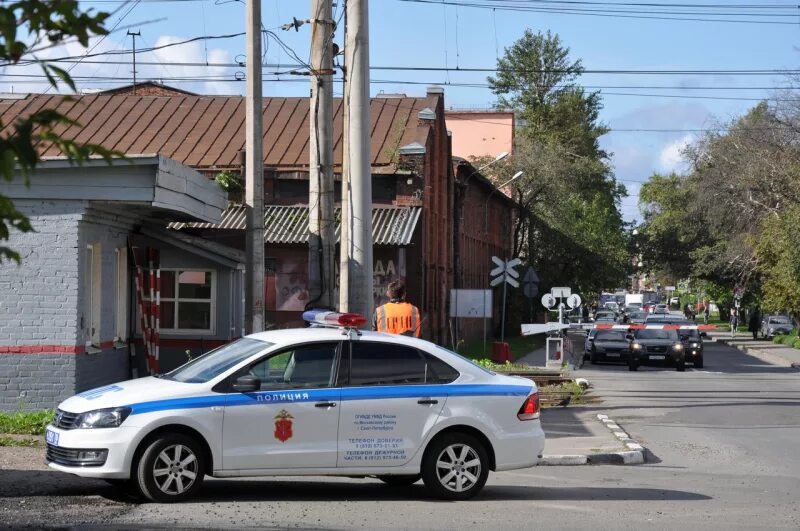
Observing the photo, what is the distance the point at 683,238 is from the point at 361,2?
198ft

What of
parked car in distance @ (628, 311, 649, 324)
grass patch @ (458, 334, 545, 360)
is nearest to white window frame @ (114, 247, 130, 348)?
grass patch @ (458, 334, 545, 360)

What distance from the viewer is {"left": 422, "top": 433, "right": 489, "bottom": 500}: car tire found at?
1019cm

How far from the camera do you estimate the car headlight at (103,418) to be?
9398 millimetres

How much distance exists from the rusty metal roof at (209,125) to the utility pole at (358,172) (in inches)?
690

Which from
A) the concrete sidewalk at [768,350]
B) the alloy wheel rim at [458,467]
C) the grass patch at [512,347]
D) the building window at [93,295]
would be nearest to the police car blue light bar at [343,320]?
the alloy wheel rim at [458,467]

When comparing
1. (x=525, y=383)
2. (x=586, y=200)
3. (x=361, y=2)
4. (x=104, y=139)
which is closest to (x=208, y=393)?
(x=525, y=383)

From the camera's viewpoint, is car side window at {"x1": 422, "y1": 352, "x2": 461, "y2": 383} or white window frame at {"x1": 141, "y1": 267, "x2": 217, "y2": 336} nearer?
car side window at {"x1": 422, "y1": 352, "x2": 461, "y2": 383}

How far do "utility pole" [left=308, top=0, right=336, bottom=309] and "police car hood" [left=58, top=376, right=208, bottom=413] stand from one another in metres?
5.09

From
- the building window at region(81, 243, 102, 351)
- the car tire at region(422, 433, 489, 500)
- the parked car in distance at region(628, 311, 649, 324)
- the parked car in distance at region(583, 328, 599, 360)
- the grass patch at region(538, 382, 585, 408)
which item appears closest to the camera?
the car tire at region(422, 433, 489, 500)

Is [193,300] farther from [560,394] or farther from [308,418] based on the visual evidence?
[308,418]

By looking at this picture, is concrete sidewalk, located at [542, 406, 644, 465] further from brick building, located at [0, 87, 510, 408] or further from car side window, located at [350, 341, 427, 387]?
brick building, located at [0, 87, 510, 408]

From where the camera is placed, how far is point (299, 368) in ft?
33.1

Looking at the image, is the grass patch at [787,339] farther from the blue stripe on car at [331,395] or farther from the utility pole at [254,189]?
the blue stripe on car at [331,395]

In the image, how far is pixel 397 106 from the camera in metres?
37.2
